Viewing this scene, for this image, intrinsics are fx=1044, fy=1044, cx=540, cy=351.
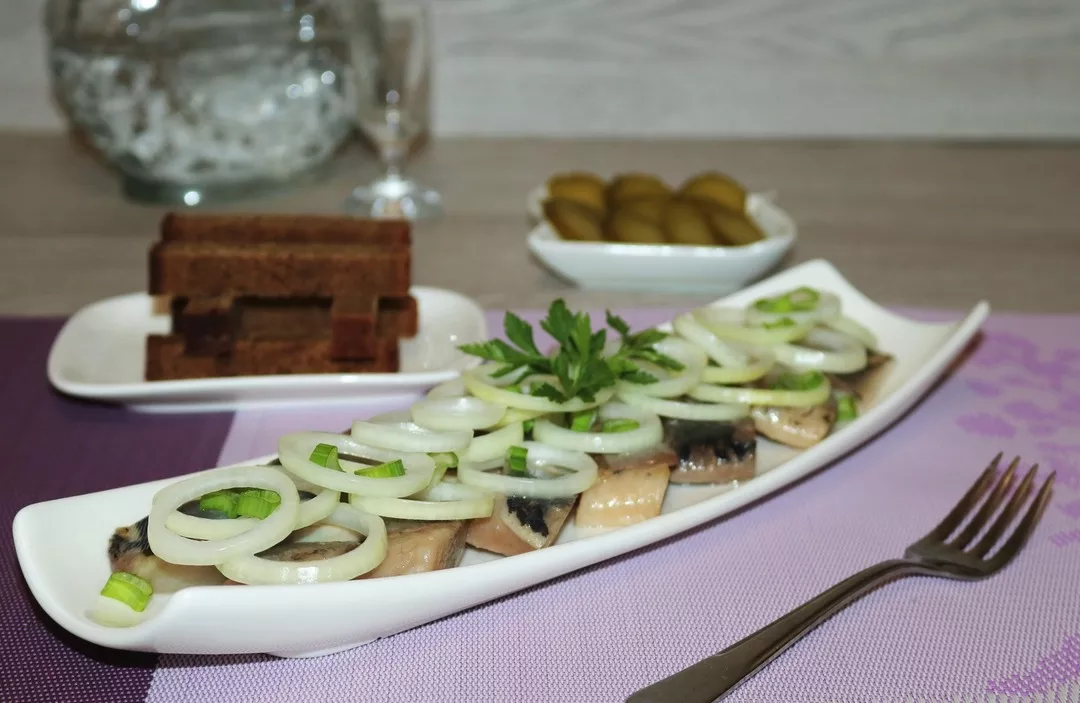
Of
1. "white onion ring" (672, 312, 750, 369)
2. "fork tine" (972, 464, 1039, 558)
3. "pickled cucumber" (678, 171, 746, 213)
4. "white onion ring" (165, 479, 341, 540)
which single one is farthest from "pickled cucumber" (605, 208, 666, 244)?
"white onion ring" (165, 479, 341, 540)

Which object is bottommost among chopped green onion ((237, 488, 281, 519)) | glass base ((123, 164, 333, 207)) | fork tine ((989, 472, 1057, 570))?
fork tine ((989, 472, 1057, 570))

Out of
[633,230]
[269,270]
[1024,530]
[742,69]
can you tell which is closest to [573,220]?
[633,230]

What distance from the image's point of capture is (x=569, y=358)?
1.10 metres

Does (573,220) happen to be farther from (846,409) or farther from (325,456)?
(325,456)

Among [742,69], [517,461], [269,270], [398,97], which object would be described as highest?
[742,69]

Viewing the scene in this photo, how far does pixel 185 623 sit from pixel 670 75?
2157 millimetres

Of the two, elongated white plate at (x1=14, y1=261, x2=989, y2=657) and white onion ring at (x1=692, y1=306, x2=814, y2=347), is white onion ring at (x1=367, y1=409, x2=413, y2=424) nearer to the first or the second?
elongated white plate at (x1=14, y1=261, x2=989, y2=657)

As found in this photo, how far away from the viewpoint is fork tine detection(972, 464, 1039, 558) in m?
1.05

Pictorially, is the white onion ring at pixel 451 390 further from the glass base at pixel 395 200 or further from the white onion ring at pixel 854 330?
the glass base at pixel 395 200

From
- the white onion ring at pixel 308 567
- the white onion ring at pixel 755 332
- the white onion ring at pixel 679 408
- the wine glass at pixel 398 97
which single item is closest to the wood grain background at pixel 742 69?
the wine glass at pixel 398 97

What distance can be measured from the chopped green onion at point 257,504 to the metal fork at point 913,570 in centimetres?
34

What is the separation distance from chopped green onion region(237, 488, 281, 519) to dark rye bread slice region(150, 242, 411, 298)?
510 millimetres

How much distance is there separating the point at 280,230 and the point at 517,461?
0.63 metres

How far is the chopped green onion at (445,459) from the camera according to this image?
1.00m
